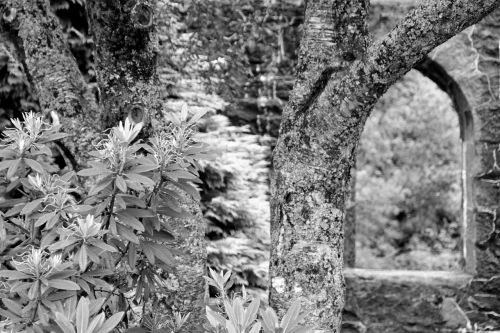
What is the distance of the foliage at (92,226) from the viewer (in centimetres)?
168

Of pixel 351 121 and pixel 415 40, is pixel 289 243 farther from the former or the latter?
pixel 415 40

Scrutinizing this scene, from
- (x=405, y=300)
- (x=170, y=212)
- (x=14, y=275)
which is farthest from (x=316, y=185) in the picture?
(x=405, y=300)

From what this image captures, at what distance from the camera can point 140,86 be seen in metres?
2.50

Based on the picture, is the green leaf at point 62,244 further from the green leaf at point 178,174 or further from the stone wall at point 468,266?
the stone wall at point 468,266

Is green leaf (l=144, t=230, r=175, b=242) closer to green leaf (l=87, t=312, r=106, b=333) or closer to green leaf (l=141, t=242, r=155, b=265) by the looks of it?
green leaf (l=141, t=242, r=155, b=265)

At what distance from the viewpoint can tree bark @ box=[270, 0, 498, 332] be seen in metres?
2.09

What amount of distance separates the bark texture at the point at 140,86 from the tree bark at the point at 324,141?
0.33 metres

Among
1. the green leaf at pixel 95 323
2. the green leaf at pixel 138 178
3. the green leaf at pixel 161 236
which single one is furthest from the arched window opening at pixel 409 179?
the green leaf at pixel 95 323

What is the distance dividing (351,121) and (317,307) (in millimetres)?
584

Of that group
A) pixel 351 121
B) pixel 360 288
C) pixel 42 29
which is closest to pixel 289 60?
pixel 360 288

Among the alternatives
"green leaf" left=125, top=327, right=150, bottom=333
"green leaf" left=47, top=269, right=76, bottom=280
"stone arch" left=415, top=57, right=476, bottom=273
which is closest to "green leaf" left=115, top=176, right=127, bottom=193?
"green leaf" left=47, top=269, right=76, bottom=280

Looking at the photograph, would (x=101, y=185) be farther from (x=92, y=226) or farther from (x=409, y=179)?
(x=409, y=179)

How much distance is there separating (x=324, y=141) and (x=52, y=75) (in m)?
1.11

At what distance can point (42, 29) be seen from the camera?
8.71 ft
